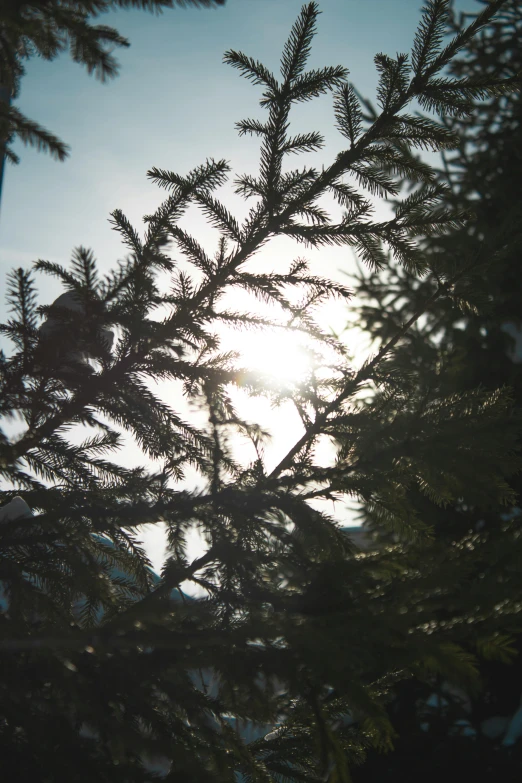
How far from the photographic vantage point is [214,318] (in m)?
1.86

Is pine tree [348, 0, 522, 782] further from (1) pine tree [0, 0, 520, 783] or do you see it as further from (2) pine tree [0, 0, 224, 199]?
(2) pine tree [0, 0, 224, 199]

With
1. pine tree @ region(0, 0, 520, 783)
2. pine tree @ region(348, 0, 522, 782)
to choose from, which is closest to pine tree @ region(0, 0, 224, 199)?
pine tree @ region(0, 0, 520, 783)

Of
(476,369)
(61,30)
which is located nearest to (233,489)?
(61,30)

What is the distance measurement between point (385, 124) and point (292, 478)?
1.27 meters

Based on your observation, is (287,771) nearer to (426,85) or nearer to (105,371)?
(105,371)

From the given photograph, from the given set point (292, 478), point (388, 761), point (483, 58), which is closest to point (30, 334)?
point (292, 478)

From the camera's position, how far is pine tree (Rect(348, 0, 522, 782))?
156 centimetres

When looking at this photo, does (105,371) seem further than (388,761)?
No

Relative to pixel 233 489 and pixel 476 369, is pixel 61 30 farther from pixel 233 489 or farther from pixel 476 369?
pixel 476 369

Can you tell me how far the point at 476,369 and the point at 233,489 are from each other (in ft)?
17.6

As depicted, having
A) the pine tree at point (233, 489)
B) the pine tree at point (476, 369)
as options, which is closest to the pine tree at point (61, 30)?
the pine tree at point (233, 489)

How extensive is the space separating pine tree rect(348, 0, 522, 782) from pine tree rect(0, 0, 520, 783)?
101 mm

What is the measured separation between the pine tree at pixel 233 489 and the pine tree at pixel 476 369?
0.10 m

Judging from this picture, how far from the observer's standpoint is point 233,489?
1.66 m
